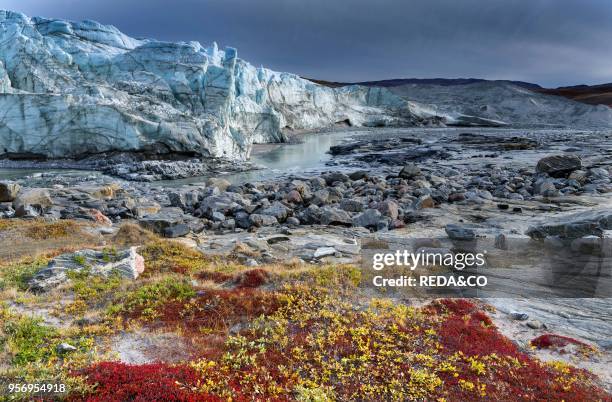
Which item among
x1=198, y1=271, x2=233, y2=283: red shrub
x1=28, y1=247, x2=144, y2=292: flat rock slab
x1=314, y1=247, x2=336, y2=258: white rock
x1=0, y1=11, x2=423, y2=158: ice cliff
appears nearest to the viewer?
x1=28, y1=247, x2=144, y2=292: flat rock slab

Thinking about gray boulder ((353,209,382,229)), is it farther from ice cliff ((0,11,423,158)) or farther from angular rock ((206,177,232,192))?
ice cliff ((0,11,423,158))

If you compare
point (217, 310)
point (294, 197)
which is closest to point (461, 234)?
point (217, 310)

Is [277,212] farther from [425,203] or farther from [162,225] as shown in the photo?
[425,203]

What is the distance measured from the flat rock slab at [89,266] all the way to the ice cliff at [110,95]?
30972 millimetres

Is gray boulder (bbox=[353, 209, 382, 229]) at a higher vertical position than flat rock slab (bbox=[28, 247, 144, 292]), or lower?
lower

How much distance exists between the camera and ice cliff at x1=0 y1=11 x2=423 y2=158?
128 feet

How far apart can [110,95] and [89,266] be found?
1456 inches

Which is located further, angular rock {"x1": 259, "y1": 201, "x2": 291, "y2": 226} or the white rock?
angular rock {"x1": 259, "y1": 201, "x2": 291, "y2": 226}

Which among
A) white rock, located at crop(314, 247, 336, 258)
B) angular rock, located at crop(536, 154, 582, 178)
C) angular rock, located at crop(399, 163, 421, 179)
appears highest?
angular rock, located at crop(536, 154, 582, 178)

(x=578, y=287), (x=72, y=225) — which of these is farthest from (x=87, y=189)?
(x=578, y=287)

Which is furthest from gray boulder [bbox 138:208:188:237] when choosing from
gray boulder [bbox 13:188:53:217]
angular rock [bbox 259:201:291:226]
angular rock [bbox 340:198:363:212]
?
angular rock [bbox 340:198:363:212]

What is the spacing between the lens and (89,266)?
10656mm

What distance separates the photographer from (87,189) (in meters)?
25.6

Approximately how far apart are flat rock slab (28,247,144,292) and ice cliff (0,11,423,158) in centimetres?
3097
